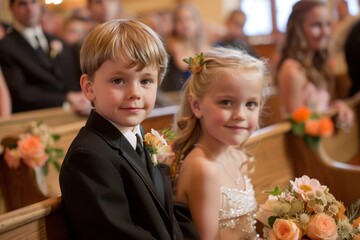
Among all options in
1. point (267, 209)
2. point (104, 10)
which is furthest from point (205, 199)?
point (104, 10)

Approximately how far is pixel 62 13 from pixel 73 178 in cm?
1138

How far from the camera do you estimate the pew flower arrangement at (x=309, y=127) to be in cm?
368

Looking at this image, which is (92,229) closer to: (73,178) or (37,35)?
(73,178)

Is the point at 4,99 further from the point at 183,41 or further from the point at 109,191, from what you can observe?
the point at 109,191

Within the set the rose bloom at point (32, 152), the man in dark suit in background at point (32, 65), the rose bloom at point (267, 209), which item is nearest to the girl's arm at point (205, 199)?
the rose bloom at point (267, 209)

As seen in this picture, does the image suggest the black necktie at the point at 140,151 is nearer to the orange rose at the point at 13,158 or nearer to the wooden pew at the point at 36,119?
the orange rose at the point at 13,158

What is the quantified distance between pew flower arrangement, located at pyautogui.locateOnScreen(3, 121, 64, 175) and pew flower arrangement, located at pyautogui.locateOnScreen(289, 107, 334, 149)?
5.31 ft

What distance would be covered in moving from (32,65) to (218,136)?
303cm

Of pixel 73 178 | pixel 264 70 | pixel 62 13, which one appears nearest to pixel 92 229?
pixel 73 178

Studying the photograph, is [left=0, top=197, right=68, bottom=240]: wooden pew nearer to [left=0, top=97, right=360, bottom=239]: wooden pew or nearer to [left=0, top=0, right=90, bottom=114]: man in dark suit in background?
[left=0, top=97, right=360, bottom=239]: wooden pew

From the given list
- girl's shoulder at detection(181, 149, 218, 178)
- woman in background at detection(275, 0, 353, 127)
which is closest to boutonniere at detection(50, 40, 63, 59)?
woman in background at detection(275, 0, 353, 127)

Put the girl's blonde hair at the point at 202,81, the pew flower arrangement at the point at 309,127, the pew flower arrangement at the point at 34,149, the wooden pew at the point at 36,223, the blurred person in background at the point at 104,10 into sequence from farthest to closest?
the blurred person in background at the point at 104,10 < the pew flower arrangement at the point at 309,127 < the pew flower arrangement at the point at 34,149 < the girl's blonde hair at the point at 202,81 < the wooden pew at the point at 36,223

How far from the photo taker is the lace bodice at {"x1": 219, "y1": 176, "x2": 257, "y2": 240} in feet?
7.66

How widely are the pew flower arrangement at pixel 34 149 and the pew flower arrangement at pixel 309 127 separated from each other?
5.31 feet
